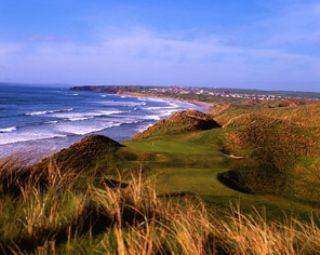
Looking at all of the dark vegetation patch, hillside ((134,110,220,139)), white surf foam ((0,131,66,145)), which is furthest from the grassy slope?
white surf foam ((0,131,66,145))

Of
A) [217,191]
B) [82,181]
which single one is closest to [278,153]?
[217,191]

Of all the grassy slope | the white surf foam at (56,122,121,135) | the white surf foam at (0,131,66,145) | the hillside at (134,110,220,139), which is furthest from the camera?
the white surf foam at (56,122,121,135)

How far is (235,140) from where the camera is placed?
20.2m

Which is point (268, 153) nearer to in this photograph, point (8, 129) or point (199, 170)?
point (199, 170)

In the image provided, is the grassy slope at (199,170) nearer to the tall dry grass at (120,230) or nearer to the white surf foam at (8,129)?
the tall dry grass at (120,230)

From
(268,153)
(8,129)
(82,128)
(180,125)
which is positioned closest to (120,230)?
(268,153)

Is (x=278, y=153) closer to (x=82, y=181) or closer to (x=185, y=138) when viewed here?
(x=185, y=138)

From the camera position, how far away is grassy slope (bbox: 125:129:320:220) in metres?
10.9

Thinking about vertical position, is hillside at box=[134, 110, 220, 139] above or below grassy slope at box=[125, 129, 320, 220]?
below

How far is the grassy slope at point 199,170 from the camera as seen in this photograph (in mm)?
10898

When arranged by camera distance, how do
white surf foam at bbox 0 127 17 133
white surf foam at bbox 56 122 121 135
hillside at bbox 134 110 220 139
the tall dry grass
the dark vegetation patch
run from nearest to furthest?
the tall dry grass → the dark vegetation patch → hillside at bbox 134 110 220 139 → white surf foam at bbox 0 127 17 133 → white surf foam at bbox 56 122 121 135

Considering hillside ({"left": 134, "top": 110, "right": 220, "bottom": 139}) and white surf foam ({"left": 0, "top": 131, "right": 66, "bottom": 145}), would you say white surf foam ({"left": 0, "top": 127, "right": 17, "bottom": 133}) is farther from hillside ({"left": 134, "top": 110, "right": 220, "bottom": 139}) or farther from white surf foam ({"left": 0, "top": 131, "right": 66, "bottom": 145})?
hillside ({"left": 134, "top": 110, "right": 220, "bottom": 139})

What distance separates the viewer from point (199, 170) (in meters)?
15.1

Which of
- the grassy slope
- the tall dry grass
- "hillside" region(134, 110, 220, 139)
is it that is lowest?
"hillside" region(134, 110, 220, 139)
